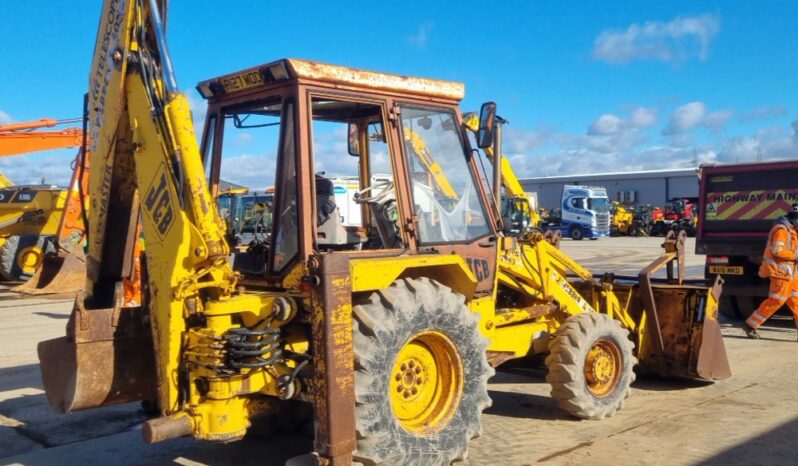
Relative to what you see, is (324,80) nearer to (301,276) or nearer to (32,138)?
(301,276)

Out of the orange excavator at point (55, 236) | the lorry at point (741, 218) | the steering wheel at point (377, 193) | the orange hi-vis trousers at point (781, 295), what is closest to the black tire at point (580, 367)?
the steering wheel at point (377, 193)

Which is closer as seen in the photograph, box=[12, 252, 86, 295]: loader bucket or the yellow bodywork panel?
the yellow bodywork panel

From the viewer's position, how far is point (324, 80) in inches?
184

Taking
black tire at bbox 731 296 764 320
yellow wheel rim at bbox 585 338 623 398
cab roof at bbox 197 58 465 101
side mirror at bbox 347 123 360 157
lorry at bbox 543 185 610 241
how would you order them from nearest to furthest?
cab roof at bbox 197 58 465 101, side mirror at bbox 347 123 360 157, yellow wheel rim at bbox 585 338 623 398, black tire at bbox 731 296 764 320, lorry at bbox 543 185 610 241

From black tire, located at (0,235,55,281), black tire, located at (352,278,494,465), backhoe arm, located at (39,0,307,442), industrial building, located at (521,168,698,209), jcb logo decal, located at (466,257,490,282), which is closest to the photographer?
backhoe arm, located at (39,0,307,442)

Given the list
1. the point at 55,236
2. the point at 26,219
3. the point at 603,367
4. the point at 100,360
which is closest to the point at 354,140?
the point at 100,360

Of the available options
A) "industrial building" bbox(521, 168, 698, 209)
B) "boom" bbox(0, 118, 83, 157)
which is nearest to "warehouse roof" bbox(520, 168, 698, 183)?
"industrial building" bbox(521, 168, 698, 209)

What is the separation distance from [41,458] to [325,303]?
8.69ft

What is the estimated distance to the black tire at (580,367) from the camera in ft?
19.4

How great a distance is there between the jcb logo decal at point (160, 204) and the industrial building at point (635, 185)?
4881 cm

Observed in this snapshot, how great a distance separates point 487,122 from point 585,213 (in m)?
33.1

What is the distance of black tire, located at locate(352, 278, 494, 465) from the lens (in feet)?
14.0

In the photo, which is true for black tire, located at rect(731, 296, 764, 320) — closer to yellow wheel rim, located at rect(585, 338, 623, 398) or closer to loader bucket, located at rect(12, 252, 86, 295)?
yellow wheel rim, located at rect(585, 338, 623, 398)

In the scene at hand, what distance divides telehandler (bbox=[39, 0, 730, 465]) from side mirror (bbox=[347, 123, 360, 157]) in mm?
16
